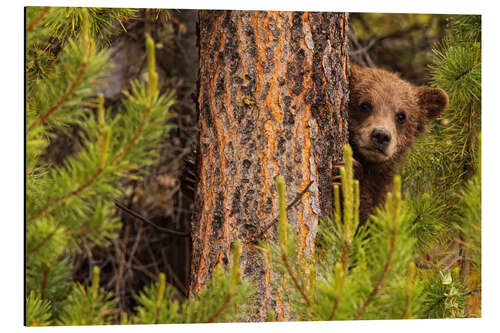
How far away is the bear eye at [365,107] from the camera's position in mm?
3121

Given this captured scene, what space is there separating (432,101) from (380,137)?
0.50 m

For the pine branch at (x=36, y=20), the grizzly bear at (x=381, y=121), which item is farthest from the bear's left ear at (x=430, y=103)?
the pine branch at (x=36, y=20)

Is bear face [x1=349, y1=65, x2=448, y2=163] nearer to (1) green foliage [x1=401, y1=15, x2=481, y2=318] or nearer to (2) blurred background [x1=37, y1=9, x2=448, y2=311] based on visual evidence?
(1) green foliage [x1=401, y1=15, x2=481, y2=318]

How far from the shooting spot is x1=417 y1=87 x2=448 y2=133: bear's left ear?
319 cm

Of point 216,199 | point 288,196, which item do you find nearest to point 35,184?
point 216,199

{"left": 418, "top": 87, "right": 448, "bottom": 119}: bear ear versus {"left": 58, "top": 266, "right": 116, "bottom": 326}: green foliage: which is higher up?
{"left": 418, "top": 87, "right": 448, "bottom": 119}: bear ear

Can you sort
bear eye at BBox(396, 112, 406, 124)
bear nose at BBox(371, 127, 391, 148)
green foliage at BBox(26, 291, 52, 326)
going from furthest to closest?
bear eye at BBox(396, 112, 406, 124) → bear nose at BBox(371, 127, 391, 148) → green foliage at BBox(26, 291, 52, 326)

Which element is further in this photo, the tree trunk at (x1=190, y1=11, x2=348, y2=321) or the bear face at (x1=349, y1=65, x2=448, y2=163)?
the bear face at (x1=349, y1=65, x2=448, y2=163)

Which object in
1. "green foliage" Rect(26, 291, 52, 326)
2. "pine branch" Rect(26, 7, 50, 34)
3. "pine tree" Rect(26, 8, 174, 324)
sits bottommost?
"green foliage" Rect(26, 291, 52, 326)

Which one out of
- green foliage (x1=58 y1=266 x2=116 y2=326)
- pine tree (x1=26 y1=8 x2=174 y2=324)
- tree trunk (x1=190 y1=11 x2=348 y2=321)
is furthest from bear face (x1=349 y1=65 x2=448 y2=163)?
green foliage (x1=58 y1=266 x2=116 y2=326)

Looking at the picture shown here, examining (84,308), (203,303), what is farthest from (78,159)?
(203,303)

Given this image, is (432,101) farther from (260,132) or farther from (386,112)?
(260,132)

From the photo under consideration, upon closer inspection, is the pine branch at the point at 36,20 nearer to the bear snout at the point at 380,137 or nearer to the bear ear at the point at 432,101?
the bear snout at the point at 380,137

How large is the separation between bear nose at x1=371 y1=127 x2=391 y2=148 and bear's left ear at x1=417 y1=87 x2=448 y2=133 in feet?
1.31
